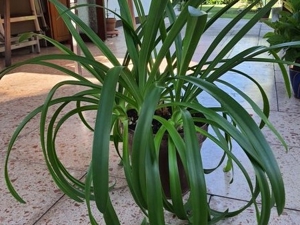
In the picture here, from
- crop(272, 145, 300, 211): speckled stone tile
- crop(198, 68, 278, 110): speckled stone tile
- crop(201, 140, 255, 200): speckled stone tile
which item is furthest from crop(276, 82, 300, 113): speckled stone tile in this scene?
crop(201, 140, 255, 200): speckled stone tile

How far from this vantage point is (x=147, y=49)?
77 cm

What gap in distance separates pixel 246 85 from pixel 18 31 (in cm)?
258

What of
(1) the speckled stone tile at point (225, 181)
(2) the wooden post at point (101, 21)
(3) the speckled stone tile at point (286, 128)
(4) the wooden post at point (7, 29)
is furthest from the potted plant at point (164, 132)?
(2) the wooden post at point (101, 21)

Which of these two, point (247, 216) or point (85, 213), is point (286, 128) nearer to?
point (247, 216)

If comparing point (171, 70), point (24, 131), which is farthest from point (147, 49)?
point (24, 131)

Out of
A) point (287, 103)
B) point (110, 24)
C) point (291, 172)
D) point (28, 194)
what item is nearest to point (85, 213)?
point (28, 194)

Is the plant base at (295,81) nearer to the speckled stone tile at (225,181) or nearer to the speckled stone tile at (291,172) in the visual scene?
the speckled stone tile at (291,172)

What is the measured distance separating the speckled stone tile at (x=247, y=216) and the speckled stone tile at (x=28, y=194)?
492 millimetres

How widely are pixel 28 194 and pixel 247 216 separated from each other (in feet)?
2.18

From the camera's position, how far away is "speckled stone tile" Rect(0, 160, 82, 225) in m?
0.97

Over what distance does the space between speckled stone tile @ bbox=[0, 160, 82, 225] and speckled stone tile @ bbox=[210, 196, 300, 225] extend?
49 centimetres

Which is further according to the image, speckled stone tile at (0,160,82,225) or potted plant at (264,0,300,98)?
potted plant at (264,0,300,98)

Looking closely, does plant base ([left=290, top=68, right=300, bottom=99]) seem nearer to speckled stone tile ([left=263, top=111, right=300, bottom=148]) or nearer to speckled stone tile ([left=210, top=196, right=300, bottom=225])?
speckled stone tile ([left=263, top=111, right=300, bottom=148])

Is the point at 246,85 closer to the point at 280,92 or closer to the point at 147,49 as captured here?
the point at 280,92
